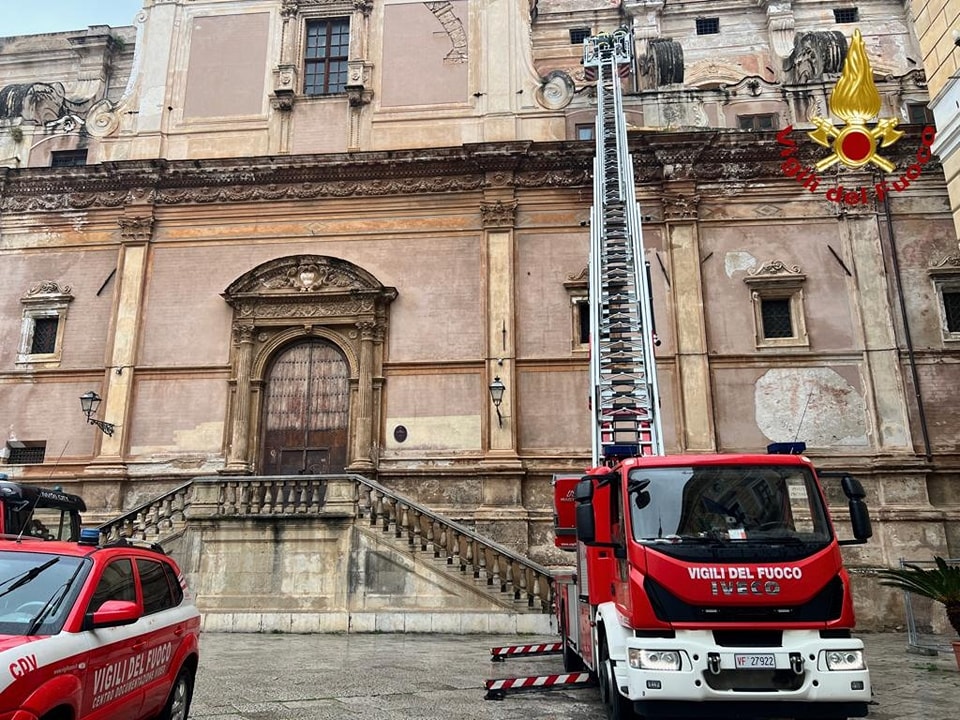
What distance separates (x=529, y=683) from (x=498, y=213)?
13514 mm

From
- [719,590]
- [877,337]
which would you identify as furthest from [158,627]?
[877,337]

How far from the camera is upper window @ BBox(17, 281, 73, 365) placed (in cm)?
1945

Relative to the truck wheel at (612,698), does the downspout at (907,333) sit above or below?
above

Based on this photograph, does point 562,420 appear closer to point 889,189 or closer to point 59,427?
point 889,189

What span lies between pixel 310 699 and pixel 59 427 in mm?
14292

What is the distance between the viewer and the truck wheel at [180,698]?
5871 millimetres

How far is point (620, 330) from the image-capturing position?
11.2 meters

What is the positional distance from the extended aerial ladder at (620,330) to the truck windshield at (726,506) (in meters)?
1.78

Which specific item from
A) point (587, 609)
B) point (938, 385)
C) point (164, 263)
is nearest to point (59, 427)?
point (164, 263)

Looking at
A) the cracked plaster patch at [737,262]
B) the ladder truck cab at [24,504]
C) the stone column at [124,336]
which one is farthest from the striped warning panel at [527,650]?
the stone column at [124,336]

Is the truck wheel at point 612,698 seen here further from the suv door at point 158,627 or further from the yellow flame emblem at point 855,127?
the yellow flame emblem at point 855,127

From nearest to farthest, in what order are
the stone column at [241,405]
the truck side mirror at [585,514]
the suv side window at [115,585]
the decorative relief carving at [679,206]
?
the suv side window at [115,585] → the truck side mirror at [585,514] → the stone column at [241,405] → the decorative relief carving at [679,206]

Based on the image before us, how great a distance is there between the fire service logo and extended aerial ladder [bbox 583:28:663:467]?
590cm

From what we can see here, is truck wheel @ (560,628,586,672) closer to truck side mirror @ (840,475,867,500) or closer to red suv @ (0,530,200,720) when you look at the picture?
truck side mirror @ (840,475,867,500)
